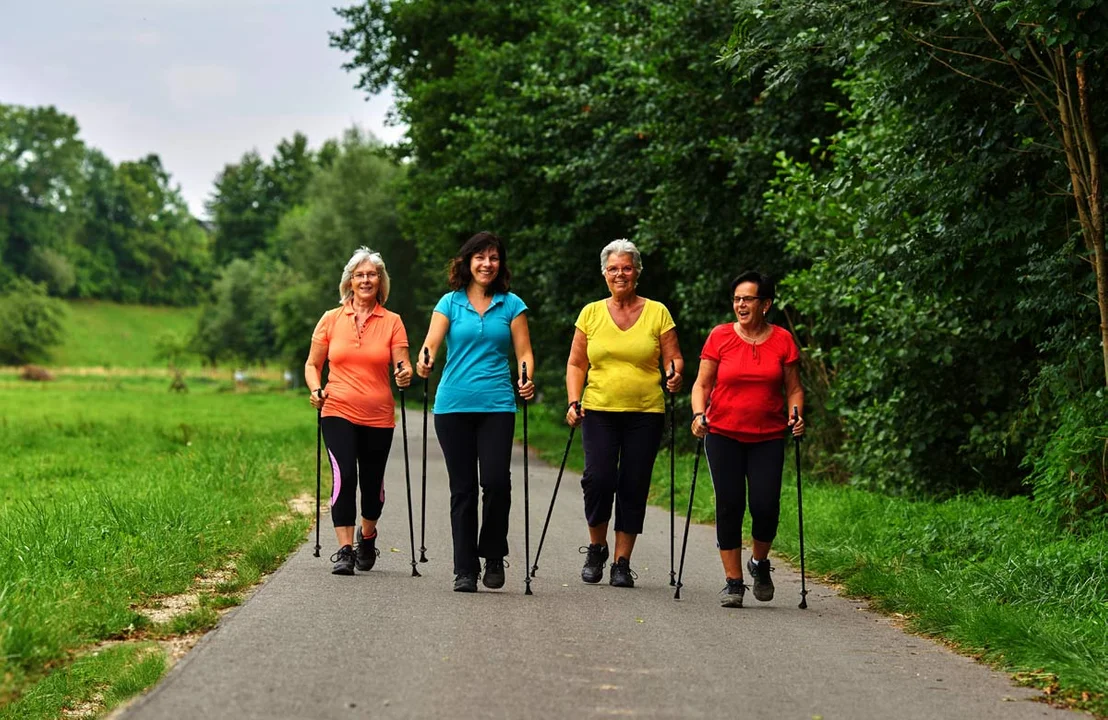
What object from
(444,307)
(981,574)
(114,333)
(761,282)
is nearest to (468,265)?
(444,307)

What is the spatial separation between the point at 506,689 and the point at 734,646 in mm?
1693

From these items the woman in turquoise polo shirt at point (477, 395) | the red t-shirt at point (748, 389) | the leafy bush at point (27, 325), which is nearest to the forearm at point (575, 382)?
the woman in turquoise polo shirt at point (477, 395)

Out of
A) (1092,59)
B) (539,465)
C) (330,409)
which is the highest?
(1092,59)

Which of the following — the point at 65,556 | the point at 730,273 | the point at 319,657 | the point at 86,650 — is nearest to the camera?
the point at 319,657

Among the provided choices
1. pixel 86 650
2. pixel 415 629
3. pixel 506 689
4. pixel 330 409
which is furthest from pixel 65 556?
pixel 506 689

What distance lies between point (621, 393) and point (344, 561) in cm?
211

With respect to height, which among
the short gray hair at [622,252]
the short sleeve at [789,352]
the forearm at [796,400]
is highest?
the short gray hair at [622,252]

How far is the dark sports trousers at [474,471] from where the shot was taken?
8.73 metres

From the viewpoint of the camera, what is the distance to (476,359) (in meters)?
8.72

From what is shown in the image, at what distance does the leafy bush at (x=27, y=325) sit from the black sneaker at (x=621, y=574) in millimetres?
102397

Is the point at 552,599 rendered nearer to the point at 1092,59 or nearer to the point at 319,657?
the point at 319,657

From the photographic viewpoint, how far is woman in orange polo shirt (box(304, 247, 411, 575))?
9.25 m

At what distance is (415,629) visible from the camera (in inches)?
283

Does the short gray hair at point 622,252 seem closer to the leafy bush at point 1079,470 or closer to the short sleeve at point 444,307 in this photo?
the short sleeve at point 444,307
